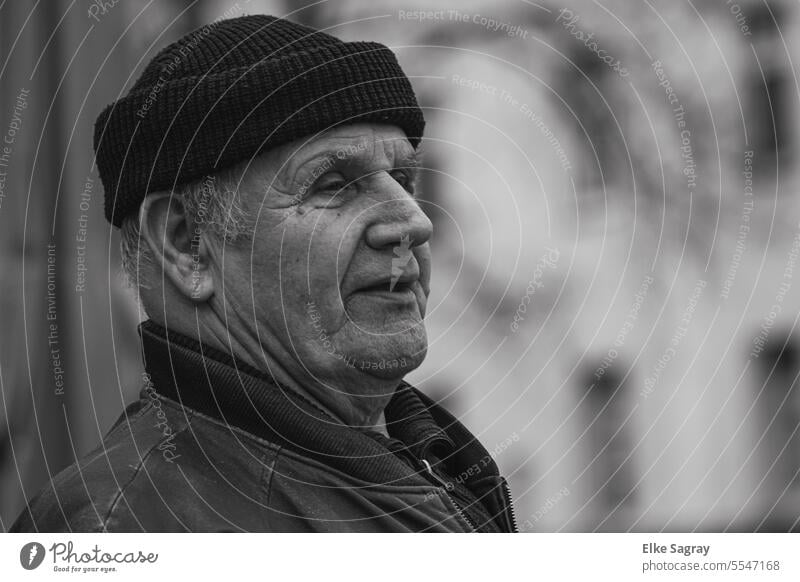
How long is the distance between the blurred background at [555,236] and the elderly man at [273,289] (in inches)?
20.7

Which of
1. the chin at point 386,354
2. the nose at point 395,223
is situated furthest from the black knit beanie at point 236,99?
the chin at point 386,354

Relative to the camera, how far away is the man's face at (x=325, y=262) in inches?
74.7

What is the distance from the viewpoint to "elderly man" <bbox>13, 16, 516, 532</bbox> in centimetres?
184

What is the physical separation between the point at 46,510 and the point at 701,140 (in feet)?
5.12

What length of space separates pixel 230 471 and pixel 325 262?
14.6 inches

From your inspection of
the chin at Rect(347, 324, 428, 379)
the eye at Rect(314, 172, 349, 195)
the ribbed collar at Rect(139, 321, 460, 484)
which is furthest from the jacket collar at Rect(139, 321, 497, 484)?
the eye at Rect(314, 172, 349, 195)

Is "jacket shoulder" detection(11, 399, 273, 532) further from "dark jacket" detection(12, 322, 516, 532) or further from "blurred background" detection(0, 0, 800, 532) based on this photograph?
"blurred background" detection(0, 0, 800, 532)

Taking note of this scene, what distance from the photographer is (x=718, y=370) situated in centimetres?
250

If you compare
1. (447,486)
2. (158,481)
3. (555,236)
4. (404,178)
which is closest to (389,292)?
(404,178)

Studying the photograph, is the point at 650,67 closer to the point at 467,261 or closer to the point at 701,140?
the point at 701,140

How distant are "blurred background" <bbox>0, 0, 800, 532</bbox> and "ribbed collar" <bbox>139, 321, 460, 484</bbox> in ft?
2.00

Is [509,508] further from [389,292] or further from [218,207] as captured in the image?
[218,207]

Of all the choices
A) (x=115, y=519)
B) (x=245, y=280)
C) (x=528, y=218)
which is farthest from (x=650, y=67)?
(x=115, y=519)
